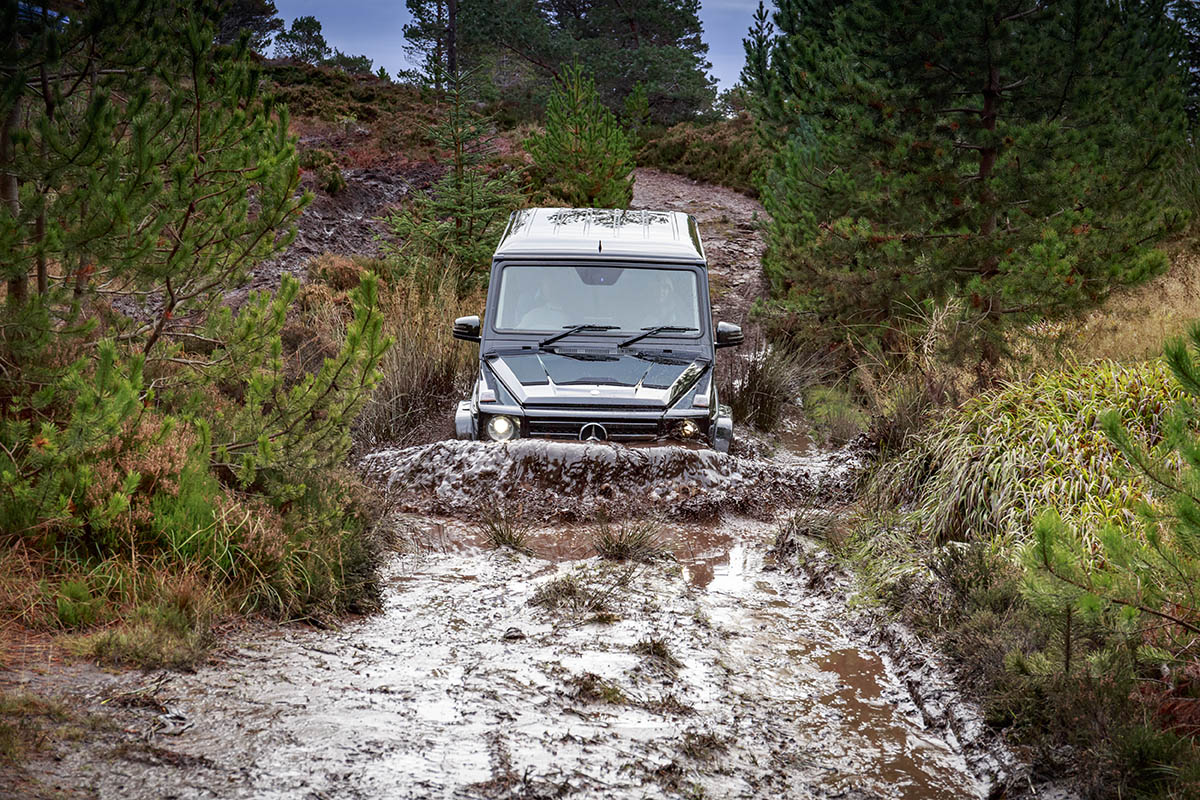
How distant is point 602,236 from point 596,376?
163cm

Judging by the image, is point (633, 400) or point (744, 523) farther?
point (744, 523)

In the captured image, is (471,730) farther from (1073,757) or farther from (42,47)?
(42,47)

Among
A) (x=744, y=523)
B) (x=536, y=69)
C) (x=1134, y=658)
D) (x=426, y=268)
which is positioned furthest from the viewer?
(x=536, y=69)

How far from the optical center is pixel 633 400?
7141 millimetres

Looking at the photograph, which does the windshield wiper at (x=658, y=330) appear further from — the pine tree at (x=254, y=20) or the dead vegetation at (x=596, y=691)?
the pine tree at (x=254, y=20)

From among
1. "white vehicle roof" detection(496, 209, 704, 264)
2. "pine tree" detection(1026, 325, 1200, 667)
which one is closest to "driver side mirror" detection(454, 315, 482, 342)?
"white vehicle roof" detection(496, 209, 704, 264)

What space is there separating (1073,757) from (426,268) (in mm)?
11181

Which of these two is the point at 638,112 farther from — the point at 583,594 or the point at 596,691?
the point at 596,691

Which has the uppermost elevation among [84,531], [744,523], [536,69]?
[536,69]

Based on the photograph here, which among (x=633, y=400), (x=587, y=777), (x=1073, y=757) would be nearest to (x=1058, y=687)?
(x=1073, y=757)

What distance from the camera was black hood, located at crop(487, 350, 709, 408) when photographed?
718cm

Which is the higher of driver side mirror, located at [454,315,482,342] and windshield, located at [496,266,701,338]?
windshield, located at [496,266,701,338]

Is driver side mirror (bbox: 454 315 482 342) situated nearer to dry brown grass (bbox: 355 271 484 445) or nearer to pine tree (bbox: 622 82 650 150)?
dry brown grass (bbox: 355 271 484 445)

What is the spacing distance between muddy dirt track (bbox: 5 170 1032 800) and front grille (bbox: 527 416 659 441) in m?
0.16
